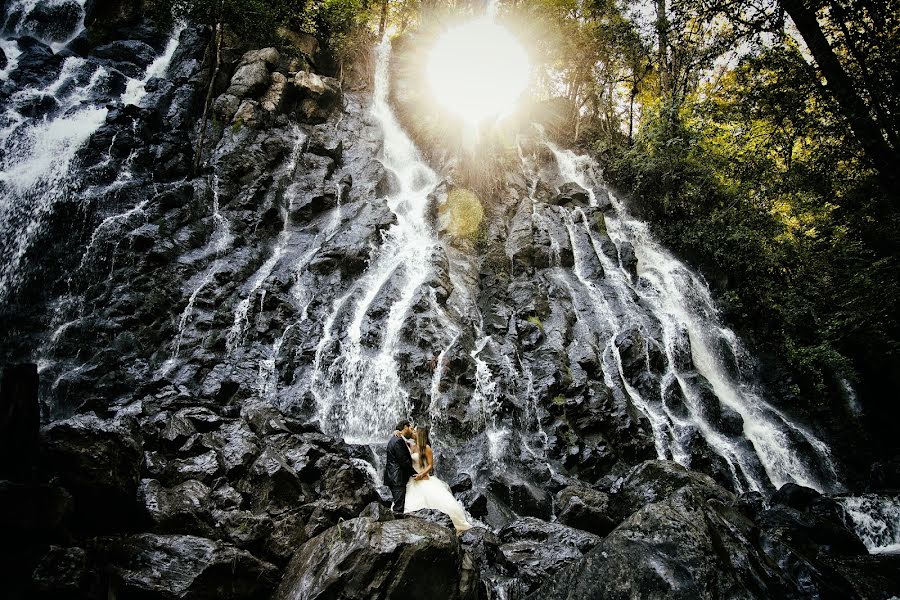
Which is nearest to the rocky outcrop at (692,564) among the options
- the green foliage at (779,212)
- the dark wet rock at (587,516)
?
the dark wet rock at (587,516)

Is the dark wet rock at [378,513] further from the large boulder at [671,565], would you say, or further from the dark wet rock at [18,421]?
the dark wet rock at [18,421]

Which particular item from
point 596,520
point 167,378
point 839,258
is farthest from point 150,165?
point 839,258

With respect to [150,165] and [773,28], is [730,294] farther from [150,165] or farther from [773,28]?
[150,165]

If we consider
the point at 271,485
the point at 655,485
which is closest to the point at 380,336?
the point at 271,485

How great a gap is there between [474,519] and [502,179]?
18.4 metres

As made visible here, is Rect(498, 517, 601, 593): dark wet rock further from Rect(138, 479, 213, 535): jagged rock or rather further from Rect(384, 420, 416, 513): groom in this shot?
Rect(138, 479, 213, 535): jagged rock

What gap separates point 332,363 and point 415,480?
6636mm

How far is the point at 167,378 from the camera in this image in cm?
1198

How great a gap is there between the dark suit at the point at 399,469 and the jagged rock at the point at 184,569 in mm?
2724

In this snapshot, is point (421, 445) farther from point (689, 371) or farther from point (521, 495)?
point (689, 371)

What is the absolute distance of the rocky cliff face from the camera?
453 centimetres

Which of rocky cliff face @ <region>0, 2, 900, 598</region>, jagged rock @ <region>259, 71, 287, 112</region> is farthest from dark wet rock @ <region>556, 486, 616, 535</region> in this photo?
jagged rock @ <region>259, 71, 287, 112</region>

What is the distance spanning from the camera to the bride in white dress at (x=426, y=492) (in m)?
6.91

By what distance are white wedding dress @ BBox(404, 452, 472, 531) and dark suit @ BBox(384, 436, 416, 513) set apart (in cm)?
15
